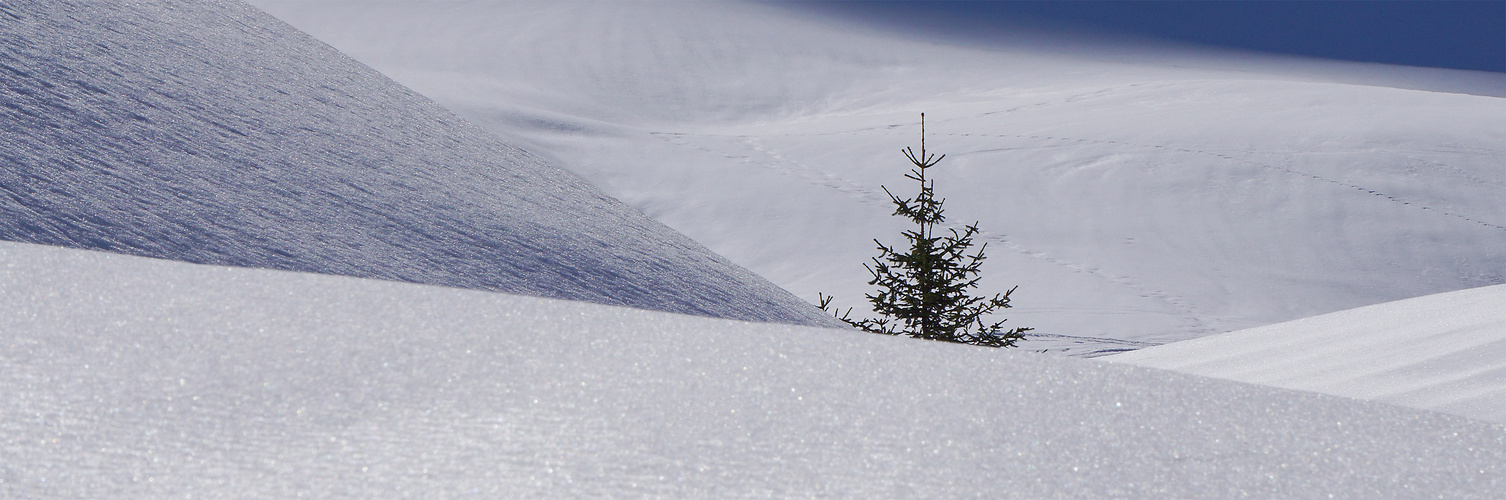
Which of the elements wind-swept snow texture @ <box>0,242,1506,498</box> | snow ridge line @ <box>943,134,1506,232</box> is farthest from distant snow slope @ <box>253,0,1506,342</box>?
wind-swept snow texture @ <box>0,242,1506,498</box>

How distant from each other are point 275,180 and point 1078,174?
16367mm

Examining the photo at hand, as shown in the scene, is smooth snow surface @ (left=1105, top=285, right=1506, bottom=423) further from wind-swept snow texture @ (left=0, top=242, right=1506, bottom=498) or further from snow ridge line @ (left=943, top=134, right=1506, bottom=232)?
snow ridge line @ (left=943, top=134, right=1506, bottom=232)

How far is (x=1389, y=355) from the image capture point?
2.84m

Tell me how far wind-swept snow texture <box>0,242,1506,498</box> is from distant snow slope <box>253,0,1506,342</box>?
12445mm

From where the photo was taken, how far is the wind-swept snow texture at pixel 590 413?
1137 millimetres

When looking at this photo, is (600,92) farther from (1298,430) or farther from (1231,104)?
(1298,430)

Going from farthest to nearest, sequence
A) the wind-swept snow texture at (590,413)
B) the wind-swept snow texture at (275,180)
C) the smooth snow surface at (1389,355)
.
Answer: the wind-swept snow texture at (275,180) < the smooth snow surface at (1389,355) < the wind-swept snow texture at (590,413)

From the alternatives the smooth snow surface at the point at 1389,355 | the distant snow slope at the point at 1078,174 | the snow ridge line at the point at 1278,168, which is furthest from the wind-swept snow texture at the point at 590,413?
the snow ridge line at the point at 1278,168

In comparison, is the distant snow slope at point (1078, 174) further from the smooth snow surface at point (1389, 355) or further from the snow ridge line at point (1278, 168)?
the smooth snow surface at point (1389, 355)

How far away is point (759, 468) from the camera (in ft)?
3.86

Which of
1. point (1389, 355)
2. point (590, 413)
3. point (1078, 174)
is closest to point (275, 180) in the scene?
point (590, 413)

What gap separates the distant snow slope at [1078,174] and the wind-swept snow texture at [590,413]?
490 inches

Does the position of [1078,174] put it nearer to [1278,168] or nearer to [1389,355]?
[1278,168]

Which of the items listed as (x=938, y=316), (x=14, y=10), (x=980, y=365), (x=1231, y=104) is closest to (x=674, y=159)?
(x=1231, y=104)
